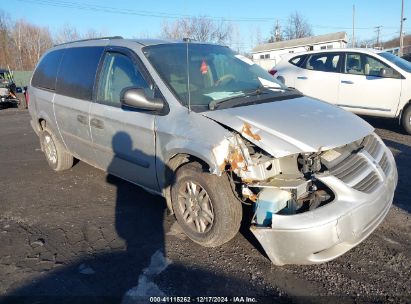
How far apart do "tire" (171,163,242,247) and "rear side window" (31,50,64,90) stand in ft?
9.61

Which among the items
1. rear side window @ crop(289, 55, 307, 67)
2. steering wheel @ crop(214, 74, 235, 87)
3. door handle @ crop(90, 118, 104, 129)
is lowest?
door handle @ crop(90, 118, 104, 129)

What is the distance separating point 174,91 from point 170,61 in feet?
1.64

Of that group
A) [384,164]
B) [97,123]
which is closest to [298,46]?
[97,123]

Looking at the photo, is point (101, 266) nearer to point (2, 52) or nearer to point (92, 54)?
point (92, 54)

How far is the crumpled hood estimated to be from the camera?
2.73 m

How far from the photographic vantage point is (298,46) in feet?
136

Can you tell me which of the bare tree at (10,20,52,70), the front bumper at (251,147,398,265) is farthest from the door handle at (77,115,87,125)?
the bare tree at (10,20,52,70)

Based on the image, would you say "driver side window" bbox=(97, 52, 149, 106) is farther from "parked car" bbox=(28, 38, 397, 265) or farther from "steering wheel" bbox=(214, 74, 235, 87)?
"steering wheel" bbox=(214, 74, 235, 87)

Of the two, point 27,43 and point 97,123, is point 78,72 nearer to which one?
point 97,123

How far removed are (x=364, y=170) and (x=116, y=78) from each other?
108 inches

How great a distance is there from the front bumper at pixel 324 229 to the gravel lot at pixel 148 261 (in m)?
0.27

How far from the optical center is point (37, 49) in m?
58.8

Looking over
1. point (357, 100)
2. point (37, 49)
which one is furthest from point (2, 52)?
point (357, 100)

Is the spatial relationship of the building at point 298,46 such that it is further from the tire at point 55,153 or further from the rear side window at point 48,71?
the tire at point 55,153
